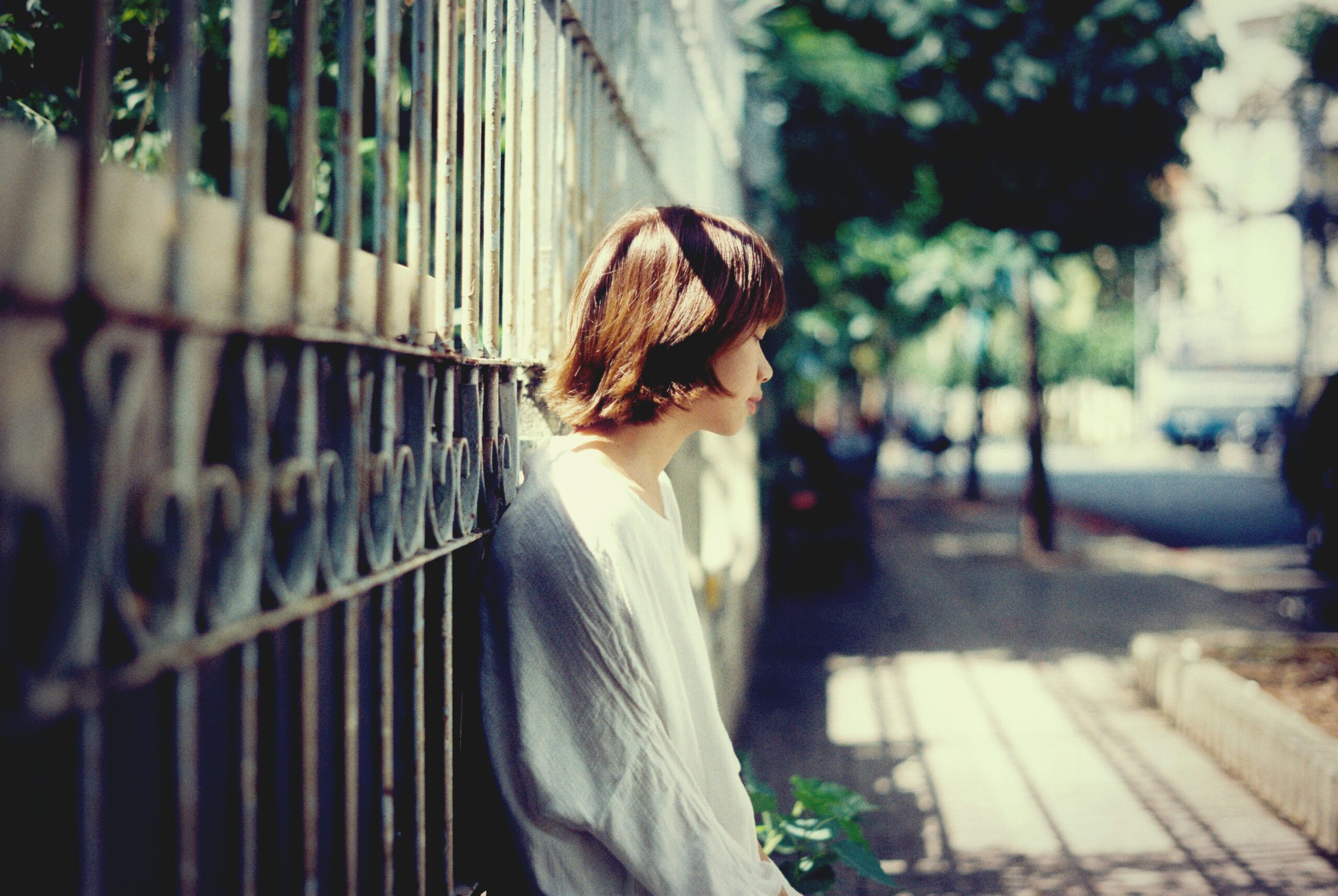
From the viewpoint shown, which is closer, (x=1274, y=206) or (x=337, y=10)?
(x=337, y=10)

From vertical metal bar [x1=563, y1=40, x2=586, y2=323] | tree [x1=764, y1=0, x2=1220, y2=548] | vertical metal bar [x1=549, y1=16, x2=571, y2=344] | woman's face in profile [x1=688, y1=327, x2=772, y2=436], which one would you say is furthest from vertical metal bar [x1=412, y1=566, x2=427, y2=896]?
tree [x1=764, y1=0, x2=1220, y2=548]

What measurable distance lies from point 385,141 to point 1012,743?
4.94 metres

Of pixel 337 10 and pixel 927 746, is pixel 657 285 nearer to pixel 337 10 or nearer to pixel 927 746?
pixel 337 10

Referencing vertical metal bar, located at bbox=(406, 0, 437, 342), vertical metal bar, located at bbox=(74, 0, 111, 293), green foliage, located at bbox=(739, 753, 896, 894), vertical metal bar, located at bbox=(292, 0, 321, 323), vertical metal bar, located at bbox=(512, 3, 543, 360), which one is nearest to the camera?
vertical metal bar, located at bbox=(74, 0, 111, 293)

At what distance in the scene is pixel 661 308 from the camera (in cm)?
170

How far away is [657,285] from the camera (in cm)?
170

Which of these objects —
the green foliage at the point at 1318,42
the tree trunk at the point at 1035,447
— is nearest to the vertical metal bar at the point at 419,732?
the tree trunk at the point at 1035,447

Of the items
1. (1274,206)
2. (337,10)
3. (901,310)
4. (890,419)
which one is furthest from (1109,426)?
(337,10)

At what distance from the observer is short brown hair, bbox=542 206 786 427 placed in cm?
170

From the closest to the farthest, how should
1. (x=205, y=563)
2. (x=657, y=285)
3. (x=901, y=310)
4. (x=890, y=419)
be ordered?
1. (x=205, y=563)
2. (x=657, y=285)
3. (x=901, y=310)
4. (x=890, y=419)

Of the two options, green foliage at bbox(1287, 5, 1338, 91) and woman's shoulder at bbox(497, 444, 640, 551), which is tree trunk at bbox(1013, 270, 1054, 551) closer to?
green foliage at bbox(1287, 5, 1338, 91)

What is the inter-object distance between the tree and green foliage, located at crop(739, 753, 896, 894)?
224 inches

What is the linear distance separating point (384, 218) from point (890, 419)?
37264 millimetres

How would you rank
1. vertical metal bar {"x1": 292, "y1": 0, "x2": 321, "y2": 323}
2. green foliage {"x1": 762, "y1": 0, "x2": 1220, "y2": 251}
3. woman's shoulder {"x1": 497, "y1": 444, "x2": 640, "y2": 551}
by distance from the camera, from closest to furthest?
vertical metal bar {"x1": 292, "y1": 0, "x2": 321, "y2": 323}, woman's shoulder {"x1": 497, "y1": 444, "x2": 640, "y2": 551}, green foliage {"x1": 762, "y1": 0, "x2": 1220, "y2": 251}
